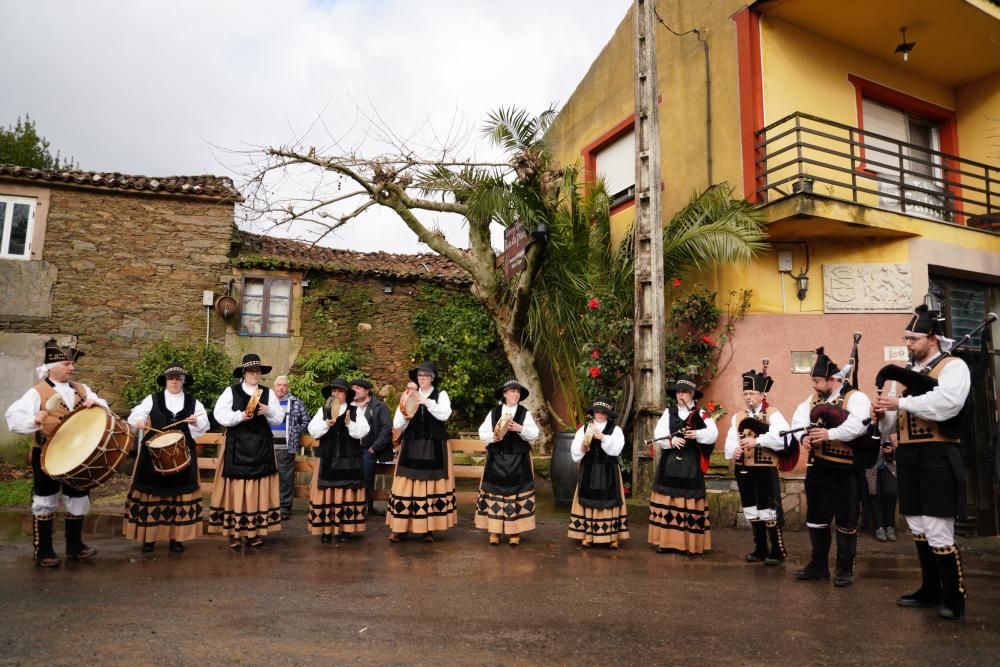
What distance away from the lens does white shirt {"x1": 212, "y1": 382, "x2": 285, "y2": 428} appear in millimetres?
6766

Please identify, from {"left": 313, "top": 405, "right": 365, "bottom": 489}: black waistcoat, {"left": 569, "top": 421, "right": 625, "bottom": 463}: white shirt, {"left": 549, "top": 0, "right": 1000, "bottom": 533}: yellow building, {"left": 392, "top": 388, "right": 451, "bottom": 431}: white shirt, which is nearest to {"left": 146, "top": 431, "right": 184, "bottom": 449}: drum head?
{"left": 313, "top": 405, "right": 365, "bottom": 489}: black waistcoat

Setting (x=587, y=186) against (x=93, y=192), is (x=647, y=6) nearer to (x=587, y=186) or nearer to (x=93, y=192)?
(x=587, y=186)

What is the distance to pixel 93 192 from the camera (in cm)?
1315

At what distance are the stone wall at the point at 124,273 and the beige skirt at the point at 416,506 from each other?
7.62m

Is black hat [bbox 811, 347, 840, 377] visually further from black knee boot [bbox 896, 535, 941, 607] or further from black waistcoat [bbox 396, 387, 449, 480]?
black waistcoat [bbox 396, 387, 449, 480]

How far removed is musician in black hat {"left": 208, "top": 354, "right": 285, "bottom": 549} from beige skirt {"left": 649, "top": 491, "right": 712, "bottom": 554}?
12.9ft

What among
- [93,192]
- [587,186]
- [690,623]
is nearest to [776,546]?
[690,623]

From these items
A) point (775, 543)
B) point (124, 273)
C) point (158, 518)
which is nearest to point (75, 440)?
point (158, 518)

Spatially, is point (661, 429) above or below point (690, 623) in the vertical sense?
above

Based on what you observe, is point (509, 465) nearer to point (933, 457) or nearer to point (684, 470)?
point (684, 470)

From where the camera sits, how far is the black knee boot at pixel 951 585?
15.3 ft

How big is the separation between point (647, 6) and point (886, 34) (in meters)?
4.00

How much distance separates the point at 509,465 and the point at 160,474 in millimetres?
3418

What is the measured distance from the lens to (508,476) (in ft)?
23.6
